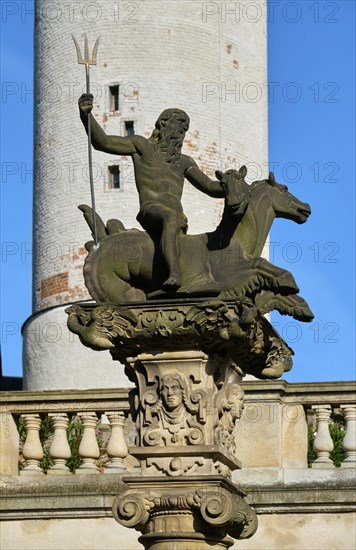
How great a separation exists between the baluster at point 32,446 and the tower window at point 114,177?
976 inches

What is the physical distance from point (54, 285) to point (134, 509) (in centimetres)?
2974

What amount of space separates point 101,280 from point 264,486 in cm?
498

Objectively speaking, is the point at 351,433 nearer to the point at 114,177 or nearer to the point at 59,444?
the point at 59,444

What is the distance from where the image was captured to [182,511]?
10.2m

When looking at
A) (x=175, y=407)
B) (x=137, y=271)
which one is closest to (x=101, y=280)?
(x=137, y=271)

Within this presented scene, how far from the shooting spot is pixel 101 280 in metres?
10.6

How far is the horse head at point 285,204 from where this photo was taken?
10758mm

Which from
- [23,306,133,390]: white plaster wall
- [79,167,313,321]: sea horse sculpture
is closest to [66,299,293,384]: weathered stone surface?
[79,167,313,321]: sea horse sculpture

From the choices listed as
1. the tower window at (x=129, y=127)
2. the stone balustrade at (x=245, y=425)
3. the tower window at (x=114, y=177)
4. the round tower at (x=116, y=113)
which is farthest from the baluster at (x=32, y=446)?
the tower window at (x=129, y=127)

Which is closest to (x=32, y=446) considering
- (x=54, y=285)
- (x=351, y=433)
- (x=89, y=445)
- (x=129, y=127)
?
(x=89, y=445)

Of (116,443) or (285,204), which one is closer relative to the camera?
(285,204)

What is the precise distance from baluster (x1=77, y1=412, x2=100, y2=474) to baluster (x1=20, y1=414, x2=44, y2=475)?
40 cm

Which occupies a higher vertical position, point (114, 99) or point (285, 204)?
point (114, 99)

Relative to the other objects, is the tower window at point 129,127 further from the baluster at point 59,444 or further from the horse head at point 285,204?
the horse head at point 285,204
